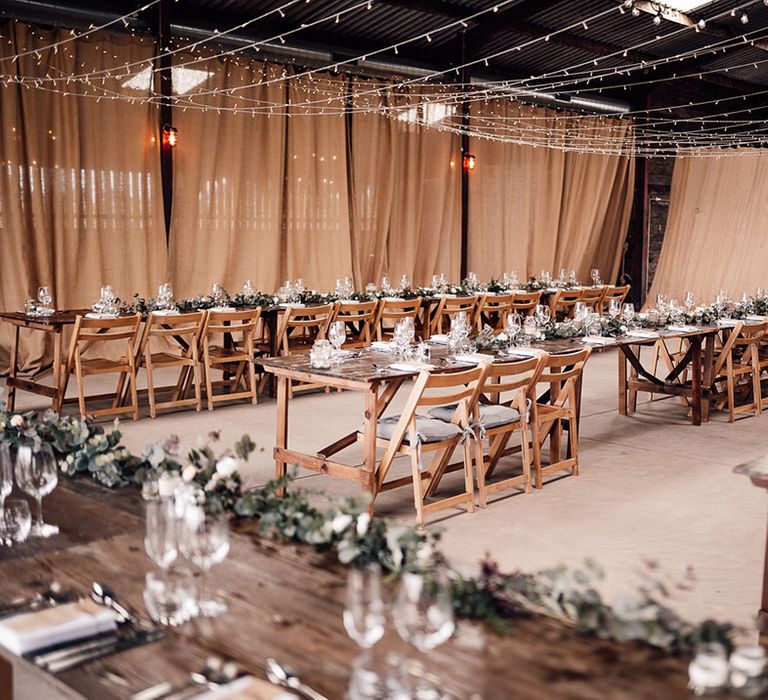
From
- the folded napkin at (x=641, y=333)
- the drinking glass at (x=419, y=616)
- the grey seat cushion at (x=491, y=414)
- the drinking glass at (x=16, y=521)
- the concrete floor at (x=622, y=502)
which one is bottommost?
the concrete floor at (x=622, y=502)

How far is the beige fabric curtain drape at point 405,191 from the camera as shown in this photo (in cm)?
1185

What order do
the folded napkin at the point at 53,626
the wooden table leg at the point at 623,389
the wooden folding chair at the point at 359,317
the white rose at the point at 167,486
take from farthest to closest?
1. the wooden folding chair at the point at 359,317
2. the wooden table leg at the point at 623,389
3. the white rose at the point at 167,486
4. the folded napkin at the point at 53,626

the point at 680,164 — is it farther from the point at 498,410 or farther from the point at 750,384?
the point at 498,410

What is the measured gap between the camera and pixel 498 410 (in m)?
5.08

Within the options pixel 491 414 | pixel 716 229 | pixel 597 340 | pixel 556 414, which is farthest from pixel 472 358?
pixel 716 229

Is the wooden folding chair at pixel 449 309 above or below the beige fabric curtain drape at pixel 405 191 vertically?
below

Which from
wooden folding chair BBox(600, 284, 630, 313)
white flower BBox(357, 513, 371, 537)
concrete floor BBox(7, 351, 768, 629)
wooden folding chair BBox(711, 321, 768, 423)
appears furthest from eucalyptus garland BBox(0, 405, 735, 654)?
wooden folding chair BBox(600, 284, 630, 313)

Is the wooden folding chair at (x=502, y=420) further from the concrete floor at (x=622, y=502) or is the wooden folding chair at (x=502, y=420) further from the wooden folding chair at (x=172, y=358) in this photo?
the wooden folding chair at (x=172, y=358)

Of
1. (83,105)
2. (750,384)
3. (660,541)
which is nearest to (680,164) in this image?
(750,384)

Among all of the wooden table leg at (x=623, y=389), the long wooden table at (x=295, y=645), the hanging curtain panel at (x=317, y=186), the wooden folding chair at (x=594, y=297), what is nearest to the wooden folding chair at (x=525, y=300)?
the wooden folding chair at (x=594, y=297)

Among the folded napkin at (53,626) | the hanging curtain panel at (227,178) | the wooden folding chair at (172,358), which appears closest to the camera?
the folded napkin at (53,626)

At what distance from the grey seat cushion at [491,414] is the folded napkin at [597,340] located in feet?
3.72

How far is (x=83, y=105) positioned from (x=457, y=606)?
8870mm

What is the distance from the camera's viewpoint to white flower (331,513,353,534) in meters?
2.00
